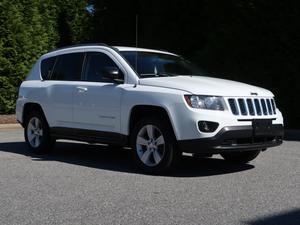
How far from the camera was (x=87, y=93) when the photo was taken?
894 centimetres

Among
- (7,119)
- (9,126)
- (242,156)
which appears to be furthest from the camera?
(7,119)

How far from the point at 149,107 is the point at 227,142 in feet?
4.00

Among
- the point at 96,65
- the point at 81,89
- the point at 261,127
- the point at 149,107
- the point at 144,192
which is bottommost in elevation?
the point at 144,192

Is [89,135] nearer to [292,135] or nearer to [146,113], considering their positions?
[146,113]

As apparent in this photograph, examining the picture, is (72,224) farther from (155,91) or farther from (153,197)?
(155,91)

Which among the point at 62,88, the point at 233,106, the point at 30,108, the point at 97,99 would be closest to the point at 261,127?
the point at 233,106

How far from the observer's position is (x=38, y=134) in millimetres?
10289

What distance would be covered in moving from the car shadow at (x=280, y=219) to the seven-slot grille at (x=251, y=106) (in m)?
2.22

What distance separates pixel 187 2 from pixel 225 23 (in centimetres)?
507

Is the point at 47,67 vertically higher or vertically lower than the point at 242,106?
higher

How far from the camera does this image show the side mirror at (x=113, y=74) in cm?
844

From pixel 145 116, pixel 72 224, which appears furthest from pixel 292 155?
pixel 72 224

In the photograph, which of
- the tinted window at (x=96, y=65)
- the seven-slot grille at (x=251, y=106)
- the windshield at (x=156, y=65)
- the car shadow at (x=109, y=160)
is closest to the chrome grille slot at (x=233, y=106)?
the seven-slot grille at (x=251, y=106)

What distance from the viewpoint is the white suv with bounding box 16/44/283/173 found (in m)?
7.58
